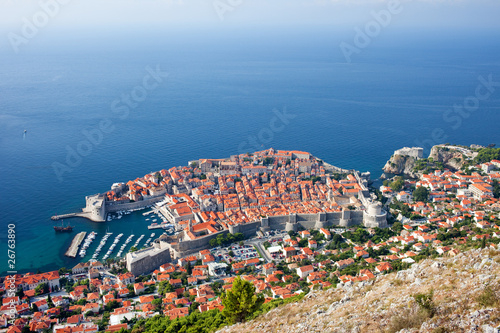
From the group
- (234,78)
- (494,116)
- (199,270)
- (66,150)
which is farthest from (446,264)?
(234,78)

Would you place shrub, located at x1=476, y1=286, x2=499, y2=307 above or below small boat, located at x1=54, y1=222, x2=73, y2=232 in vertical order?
below

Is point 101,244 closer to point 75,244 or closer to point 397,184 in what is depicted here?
point 75,244

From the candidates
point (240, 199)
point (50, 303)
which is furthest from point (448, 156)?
point (50, 303)

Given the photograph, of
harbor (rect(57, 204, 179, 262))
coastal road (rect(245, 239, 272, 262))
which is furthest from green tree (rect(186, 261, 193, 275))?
coastal road (rect(245, 239, 272, 262))

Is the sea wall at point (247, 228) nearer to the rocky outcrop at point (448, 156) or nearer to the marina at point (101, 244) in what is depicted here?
the marina at point (101, 244)

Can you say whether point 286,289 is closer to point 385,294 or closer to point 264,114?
point 385,294

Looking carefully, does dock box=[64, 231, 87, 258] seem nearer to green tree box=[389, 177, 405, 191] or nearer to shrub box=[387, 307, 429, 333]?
green tree box=[389, 177, 405, 191]

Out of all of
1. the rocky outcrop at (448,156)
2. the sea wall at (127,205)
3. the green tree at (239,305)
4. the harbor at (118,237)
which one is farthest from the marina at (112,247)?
the rocky outcrop at (448,156)
